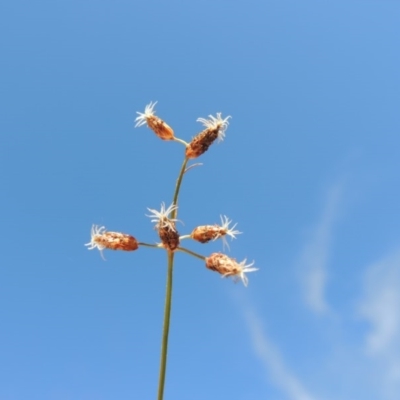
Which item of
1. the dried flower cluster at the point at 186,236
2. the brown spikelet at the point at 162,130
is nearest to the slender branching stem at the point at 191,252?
the dried flower cluster at the point at 186,236

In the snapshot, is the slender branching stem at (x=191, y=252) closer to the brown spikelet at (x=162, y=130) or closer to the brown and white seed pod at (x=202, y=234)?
the brown and white seed pod at (x=202, y=234)

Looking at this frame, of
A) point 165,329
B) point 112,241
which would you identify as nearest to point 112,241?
point 112,241

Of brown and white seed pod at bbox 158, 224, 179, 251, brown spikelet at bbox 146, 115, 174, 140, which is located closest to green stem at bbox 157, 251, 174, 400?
brown and white seed pod at bbox 158, 224, 179, 251

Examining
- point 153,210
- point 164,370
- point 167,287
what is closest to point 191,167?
point 153,210

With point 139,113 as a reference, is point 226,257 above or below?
below

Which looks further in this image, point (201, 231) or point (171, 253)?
point (201, 231)

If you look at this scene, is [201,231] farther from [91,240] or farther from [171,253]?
[91,240]
